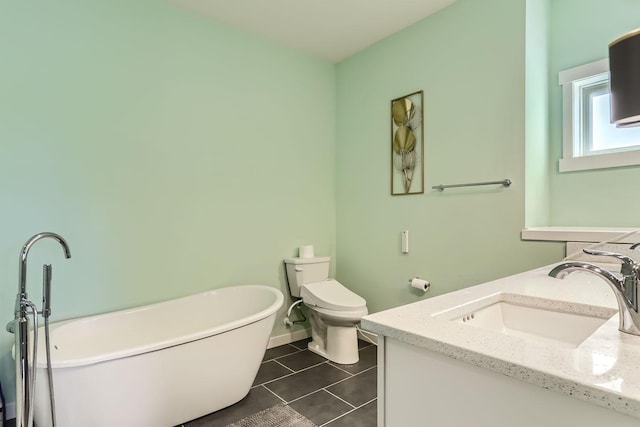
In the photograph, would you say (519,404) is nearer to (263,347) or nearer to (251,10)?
(263,347)

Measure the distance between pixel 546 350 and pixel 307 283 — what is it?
225 cm

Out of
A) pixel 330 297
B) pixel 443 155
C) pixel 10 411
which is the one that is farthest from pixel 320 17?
pixel 10 411

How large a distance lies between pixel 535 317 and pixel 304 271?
191cm

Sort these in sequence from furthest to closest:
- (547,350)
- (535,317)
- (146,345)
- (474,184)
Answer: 1. (474,184)
2. (146,345)
3. (535,317)
4. (547,350)

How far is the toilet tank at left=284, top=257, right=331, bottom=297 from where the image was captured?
9.33ft

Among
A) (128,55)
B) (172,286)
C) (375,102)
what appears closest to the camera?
(128,55)

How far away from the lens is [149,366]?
1.62 m

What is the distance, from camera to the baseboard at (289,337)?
2.90 meters

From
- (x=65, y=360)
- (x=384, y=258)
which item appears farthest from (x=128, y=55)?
(x=384, y=258)

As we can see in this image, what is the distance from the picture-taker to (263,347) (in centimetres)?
205

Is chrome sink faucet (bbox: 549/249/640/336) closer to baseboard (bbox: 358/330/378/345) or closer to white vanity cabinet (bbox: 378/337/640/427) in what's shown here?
white vanity cabinet (bbox: 378/337/640/427)

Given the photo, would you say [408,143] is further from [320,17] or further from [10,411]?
[10,411]

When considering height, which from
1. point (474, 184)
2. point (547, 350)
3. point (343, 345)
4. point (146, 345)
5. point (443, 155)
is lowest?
point (343, 345)

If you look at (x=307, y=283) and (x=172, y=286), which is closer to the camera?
(x=172, y=286)
